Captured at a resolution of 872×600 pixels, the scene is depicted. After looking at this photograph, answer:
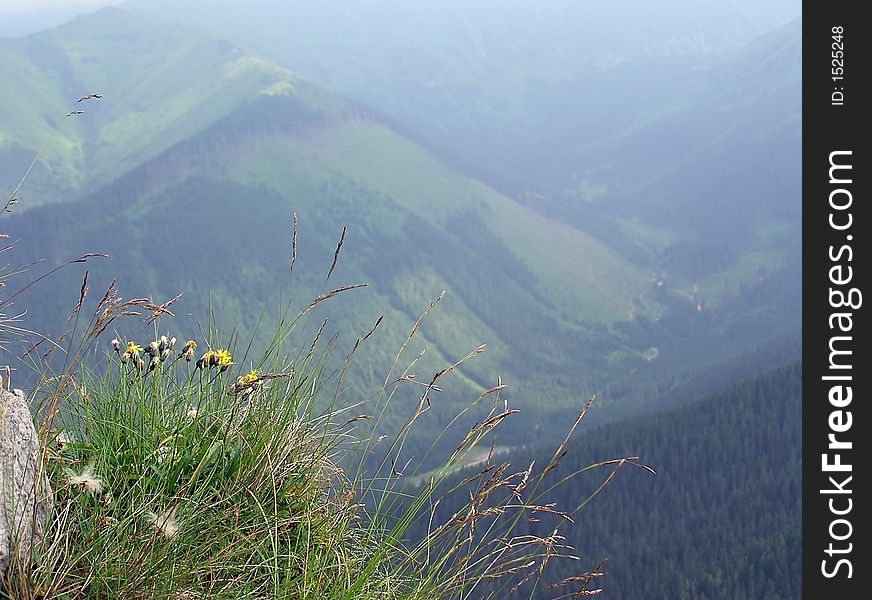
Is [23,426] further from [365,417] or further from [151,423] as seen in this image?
[365,417]

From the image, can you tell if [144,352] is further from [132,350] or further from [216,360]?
[216,360]

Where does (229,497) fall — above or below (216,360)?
below

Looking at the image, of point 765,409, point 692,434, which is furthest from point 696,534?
point 765,409

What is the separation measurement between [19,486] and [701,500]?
125 meters

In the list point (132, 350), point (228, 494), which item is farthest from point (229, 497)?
point (132, 350)

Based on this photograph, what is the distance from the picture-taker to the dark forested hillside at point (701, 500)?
90.6 m

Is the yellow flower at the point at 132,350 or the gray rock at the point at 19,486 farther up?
the yellow flower at the point at 132,350

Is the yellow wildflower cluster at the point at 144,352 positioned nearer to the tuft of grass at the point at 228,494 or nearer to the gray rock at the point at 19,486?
the tuft of grass at the point at 228,494

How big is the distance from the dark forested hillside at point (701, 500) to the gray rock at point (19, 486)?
73.7m

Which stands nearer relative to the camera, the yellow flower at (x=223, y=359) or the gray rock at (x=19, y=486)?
the gray rock at (x=19, y=486)

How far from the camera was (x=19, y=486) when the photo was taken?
189 inches

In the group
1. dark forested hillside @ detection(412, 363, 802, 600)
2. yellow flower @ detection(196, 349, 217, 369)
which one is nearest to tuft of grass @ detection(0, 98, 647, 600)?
yellow flower @ detection(196, 349, 217, 369)

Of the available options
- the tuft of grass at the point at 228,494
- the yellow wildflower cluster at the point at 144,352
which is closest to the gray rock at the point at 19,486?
the tuft of grass at the point at 228,494

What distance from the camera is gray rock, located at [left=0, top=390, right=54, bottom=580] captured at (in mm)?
4559
